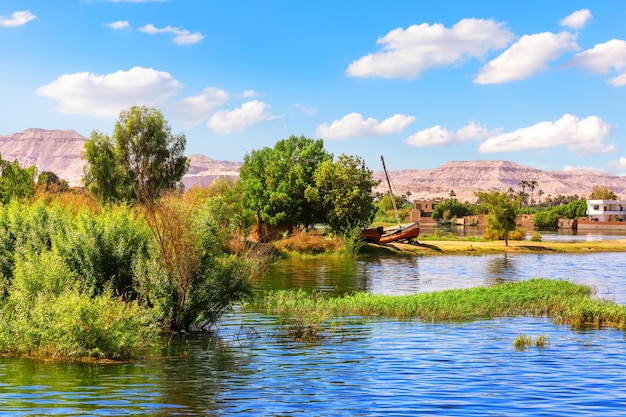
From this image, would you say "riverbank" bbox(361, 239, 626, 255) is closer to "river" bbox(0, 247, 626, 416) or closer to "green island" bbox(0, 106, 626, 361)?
"green island" bbox(0, 106, 626, 361)

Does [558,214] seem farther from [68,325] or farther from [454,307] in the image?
[68,325]

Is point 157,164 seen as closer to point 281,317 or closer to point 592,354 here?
point 281,317

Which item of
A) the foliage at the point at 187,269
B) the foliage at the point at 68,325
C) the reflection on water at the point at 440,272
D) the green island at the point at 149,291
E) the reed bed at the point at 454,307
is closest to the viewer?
the foliage at the point at 68,325

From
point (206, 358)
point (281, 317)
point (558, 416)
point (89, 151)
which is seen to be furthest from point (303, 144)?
point (558, 416)

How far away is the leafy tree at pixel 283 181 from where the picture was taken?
247 feet

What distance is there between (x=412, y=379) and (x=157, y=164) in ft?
234

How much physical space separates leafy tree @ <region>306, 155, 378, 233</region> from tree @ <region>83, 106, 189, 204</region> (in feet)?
63.2

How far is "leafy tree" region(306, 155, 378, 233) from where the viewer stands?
244ft

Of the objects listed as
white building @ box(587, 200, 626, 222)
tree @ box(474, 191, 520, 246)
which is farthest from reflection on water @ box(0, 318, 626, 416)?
white building @ box(587, 200, 626, 222)

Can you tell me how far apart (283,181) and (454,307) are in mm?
46628

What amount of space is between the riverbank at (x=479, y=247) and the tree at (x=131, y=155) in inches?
1112

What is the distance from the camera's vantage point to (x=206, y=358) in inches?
834

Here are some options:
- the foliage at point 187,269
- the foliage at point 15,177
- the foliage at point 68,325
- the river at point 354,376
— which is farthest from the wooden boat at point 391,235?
the foliage at point 68,325

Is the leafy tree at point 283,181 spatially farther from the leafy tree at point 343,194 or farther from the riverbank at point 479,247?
the riverbank at point 479,247
